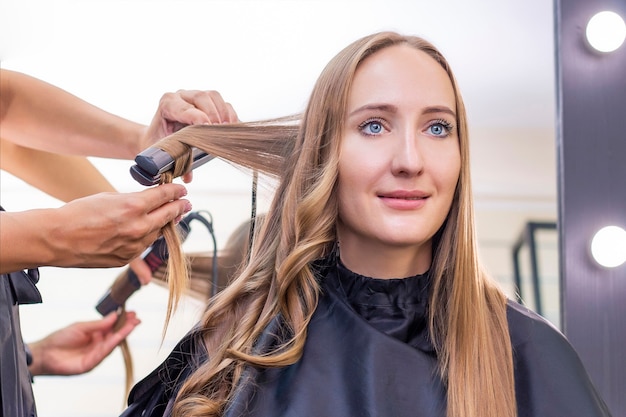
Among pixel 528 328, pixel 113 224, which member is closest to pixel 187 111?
pixel 113 224

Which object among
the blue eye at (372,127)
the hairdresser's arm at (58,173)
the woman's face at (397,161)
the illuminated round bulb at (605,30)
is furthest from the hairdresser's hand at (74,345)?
the illuminated round bulb at (605,30)

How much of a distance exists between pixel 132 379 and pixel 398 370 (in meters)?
0.71

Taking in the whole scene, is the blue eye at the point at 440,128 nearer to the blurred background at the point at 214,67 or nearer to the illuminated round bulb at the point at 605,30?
the blurred background at the point at 214,67

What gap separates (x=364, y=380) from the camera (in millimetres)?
1257

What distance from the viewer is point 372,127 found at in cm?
133

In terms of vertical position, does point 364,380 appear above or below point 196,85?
below

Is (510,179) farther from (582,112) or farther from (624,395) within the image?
(624,395)

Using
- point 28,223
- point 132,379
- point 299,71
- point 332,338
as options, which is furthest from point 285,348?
point 299,71

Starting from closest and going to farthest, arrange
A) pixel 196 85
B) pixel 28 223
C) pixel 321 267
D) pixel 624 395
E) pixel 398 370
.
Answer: pixel 28 223, pixel 398 370, pixel 321 267, pixel 624 395, pixel 196 85

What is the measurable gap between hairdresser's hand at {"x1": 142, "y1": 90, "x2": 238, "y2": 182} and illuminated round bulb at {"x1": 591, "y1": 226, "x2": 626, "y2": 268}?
78 cm

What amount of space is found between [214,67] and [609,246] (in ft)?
3.01

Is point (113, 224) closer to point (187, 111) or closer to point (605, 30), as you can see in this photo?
point (187, 111)

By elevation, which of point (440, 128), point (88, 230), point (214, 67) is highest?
point (214, 67)

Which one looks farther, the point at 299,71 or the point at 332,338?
the point at 299,71
